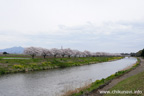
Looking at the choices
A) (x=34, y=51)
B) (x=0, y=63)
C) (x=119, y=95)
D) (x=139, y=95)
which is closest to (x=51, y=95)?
(x=119, y=95)

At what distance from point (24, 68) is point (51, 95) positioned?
2338 centimetres

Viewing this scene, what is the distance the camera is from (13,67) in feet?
116

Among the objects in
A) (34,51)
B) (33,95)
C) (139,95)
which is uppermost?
(34,51)

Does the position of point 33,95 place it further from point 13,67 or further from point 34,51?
point 34,51

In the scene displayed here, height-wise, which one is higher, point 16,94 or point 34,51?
point 34,51

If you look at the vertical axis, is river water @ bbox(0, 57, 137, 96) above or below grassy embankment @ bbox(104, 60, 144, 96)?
below

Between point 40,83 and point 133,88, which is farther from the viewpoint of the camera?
point 40,83

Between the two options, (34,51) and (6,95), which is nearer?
(6,95)

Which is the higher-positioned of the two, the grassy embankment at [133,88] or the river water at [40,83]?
the grassy embankment at [133,88]

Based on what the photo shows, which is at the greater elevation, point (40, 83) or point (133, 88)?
point (133, 88)

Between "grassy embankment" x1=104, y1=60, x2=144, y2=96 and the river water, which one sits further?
the river water

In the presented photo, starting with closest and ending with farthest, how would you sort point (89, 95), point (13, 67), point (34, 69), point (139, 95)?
point (139, 95), point (89, 95), point (13, 67), point (34, 69)

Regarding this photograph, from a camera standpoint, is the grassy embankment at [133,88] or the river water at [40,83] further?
the river water at [40,83]

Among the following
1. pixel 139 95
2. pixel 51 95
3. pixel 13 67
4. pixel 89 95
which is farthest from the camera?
pixel 13 67
